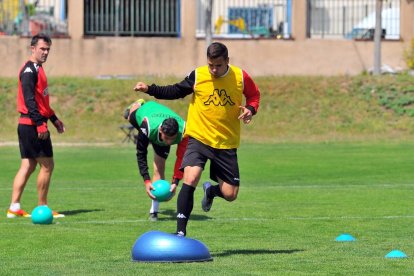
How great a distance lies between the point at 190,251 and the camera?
412 inches

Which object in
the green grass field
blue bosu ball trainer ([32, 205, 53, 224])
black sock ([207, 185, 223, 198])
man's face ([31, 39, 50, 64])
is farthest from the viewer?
man's face ([31, 39, 50, 64])

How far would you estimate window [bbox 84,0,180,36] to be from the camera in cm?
4019

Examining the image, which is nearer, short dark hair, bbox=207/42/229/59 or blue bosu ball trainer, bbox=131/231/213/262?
blue bosu ball trainer, bbox=131/231/213/262

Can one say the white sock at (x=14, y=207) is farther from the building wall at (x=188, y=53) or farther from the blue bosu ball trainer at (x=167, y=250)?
the building wall at (x=188, y=53)

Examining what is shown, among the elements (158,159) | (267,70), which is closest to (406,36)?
(267,70)

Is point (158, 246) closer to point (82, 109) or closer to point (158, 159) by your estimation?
point (158, 159)

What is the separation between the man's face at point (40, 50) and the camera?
1453cm

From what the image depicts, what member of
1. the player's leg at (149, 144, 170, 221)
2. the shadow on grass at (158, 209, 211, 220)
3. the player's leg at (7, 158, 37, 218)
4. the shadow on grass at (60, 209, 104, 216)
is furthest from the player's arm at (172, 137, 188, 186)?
the shadow on grass at (60, 209, 104, 216)

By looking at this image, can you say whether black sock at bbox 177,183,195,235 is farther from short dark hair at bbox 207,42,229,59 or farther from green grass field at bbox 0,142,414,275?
short dark hair at bbox 207,42,229,59

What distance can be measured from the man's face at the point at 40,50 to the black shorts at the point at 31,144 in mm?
880

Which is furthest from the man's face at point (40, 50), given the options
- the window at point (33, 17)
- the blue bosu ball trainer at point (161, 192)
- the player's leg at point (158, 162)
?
the window at point (33, 17)

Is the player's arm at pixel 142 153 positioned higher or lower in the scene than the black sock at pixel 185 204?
higher

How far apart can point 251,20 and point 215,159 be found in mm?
30335

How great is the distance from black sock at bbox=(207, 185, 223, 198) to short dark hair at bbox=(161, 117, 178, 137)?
99 cm
